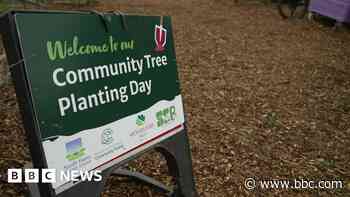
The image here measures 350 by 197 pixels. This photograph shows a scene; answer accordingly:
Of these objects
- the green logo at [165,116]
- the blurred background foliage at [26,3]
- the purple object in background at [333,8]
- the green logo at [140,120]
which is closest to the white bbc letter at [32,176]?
the green logo at [140,120]

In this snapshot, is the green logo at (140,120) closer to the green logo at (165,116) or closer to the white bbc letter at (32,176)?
the green logo at (165,116)

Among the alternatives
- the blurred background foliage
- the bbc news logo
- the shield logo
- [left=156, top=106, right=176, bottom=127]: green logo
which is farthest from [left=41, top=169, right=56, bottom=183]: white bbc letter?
the blurred background foliage

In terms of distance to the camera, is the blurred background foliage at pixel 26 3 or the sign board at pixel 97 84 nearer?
the sign board at pixel 97 84

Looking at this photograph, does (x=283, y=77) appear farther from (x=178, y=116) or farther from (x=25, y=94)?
(x=25, y=94)

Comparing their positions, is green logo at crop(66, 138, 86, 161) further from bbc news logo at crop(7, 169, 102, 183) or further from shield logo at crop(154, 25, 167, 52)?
shield logo at crop(154, 25, 167, 52)

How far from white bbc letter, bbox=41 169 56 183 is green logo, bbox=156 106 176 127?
0.66m

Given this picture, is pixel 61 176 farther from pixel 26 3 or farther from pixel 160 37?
pixel 26 3

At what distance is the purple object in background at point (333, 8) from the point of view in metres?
8.10

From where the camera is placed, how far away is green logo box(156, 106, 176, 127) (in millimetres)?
1854

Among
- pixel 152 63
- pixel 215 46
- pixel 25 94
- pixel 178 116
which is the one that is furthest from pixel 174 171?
pixel 215 46

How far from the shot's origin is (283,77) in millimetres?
5133

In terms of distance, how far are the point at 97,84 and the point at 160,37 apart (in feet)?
1.73

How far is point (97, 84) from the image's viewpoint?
1.52m

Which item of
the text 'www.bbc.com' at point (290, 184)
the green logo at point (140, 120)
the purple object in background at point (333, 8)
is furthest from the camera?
the purple object in background at point (333, 8)
